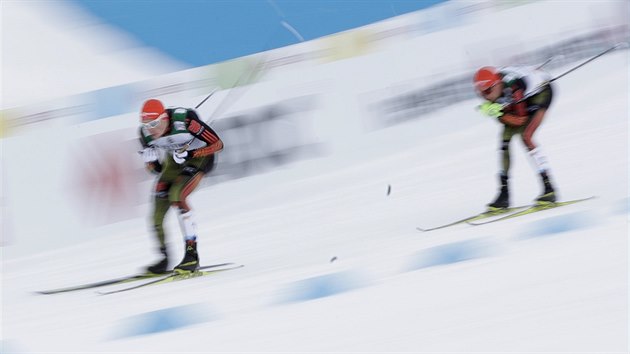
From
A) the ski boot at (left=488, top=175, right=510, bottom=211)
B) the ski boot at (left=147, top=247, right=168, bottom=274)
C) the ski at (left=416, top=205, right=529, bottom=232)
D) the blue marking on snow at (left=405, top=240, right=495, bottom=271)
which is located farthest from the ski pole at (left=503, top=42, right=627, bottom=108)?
the ski boot at (left=147, top=247, right=168, bottom=274)

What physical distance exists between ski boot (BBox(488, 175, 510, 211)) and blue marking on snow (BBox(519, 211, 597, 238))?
5.6 inches

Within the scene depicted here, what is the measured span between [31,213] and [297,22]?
50.9 inches

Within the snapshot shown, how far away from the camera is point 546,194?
3055 millimetres

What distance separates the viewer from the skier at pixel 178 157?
2.96m

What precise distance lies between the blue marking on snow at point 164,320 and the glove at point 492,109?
4.34 feet

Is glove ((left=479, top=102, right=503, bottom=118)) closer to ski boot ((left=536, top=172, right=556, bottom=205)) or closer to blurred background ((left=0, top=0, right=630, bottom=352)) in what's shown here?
blurred background ((left=0, top=0, right=630, bottom=352))

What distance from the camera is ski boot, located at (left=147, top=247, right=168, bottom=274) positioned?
3008mm

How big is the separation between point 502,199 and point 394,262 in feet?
1.74

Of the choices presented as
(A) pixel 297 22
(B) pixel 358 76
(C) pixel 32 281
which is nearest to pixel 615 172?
(B) pixel 358 76

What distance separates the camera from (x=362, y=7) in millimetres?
3133

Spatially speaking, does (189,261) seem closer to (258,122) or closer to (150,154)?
(150,154)

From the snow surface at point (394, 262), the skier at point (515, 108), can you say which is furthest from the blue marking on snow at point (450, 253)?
the skier at point (515, 108)

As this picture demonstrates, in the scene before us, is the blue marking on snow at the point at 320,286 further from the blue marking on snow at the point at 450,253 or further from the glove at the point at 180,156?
the glove at the point at 180,156

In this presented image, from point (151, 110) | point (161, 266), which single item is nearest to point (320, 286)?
point (161, 266)
